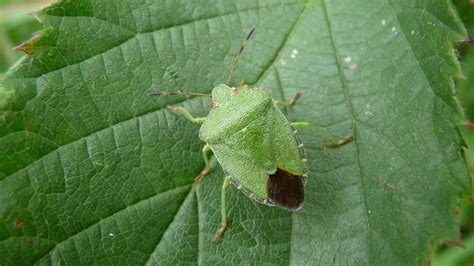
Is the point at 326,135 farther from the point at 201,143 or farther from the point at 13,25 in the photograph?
the point at 13,25

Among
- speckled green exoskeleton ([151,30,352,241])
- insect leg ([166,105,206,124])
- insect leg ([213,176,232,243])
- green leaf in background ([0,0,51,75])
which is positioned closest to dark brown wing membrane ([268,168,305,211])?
speckled green exoskeleton ([151,30,352,241])

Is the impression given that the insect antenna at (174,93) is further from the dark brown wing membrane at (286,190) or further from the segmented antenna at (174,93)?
the dark brown wing membrane at (286,190)

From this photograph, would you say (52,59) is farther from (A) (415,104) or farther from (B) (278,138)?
(A) (415,104)

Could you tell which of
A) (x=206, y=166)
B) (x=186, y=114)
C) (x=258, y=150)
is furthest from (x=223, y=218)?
(x=186, y=114)

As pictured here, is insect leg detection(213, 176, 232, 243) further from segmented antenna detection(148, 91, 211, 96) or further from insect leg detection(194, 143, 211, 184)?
segmented antenna detection(148, 91, 211, 96)

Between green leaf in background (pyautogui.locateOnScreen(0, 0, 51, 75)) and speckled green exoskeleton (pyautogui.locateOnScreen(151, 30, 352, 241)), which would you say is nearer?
speckled green exoskeleton (pyautogui.locateOnScreen(151, 30, 352, 241))

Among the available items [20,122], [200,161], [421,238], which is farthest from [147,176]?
[421,238]

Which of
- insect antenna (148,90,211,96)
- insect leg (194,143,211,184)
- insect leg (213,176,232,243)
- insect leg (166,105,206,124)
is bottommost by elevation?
insect leg (213,176,232,243)
